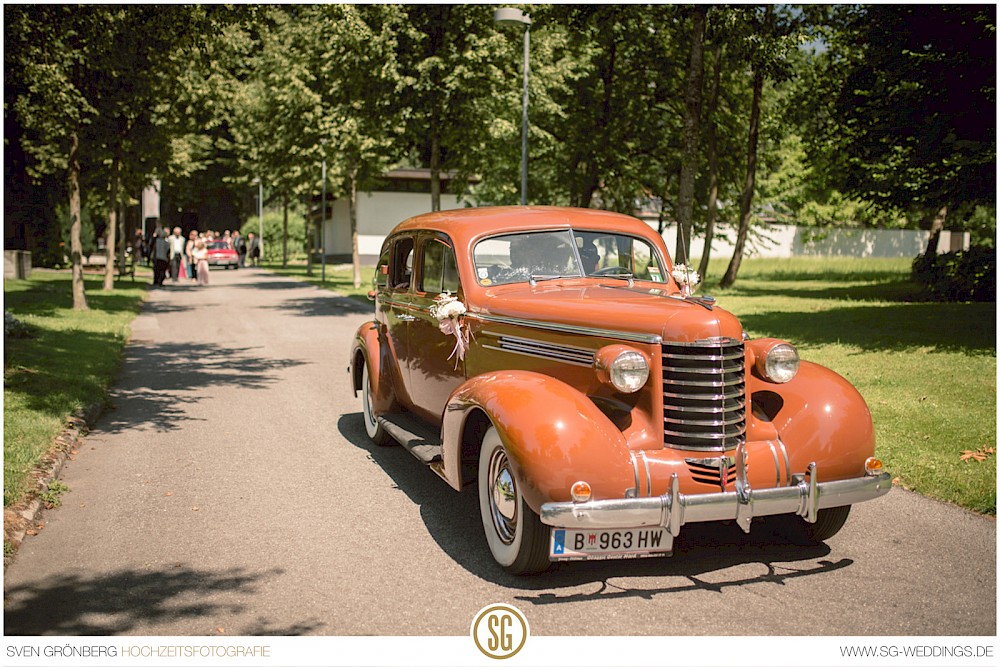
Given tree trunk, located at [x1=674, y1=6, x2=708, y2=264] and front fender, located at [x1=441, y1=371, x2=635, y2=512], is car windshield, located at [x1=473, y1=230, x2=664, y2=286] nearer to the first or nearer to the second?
front fender, located at [x1=441, y1=371, x2=635, y2=512]

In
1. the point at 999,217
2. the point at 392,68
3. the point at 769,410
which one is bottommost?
the point at 769,410

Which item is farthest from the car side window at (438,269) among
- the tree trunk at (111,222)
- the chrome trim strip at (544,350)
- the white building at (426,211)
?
the white building at (426,211)

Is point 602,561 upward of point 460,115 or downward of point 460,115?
downward

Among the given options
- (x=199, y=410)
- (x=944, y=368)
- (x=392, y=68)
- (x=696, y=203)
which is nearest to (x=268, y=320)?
(x=392, y=68)

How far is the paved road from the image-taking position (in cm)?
438

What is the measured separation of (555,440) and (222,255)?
4577 centimetres

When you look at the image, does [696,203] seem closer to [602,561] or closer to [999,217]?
[999,217]

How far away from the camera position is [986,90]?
13.7 m

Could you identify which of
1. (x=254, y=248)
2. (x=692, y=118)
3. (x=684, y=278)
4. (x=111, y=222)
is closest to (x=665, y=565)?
(x=684, y=278)

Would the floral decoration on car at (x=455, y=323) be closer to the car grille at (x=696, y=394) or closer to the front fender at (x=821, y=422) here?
the car grille at (x=696, y=394)

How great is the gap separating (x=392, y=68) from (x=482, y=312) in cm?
1504

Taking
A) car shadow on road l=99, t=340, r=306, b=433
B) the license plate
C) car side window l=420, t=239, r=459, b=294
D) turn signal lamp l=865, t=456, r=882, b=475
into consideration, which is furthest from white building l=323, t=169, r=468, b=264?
the license plate

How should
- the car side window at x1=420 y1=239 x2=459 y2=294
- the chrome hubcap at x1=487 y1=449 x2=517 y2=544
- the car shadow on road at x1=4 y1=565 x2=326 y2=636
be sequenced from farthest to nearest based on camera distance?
the car side window at x1=420 y1=239 x2=459 y2=294 < the chrome hubcap at x1=487 y1=449 x2=517 y2=544 < the car shadow on road at x1=4 y1=565 x2=326 y2=636

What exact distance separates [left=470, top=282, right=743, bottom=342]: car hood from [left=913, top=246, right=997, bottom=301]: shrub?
18.6m
